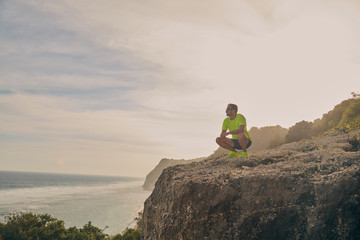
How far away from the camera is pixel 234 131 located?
796 cm

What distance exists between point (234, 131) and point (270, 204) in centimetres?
337

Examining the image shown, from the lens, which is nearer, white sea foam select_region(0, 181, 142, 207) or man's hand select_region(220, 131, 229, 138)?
man's hand select_region(220, 131, 229, 138)

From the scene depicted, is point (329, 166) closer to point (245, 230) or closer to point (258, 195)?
point (258, 195)

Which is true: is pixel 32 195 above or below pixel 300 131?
below

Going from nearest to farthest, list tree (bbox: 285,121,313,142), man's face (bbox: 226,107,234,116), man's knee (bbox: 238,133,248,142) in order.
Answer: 1. man's knee (bbox: 238,133,248,142)
2. man's face (bbox: 226,107,234,116)
3. tree (bbox: 285,121,313,142)

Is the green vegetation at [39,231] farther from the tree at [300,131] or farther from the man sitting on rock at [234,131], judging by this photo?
the tree at [300,131]

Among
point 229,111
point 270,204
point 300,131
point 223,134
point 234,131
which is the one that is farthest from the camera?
point 300,131

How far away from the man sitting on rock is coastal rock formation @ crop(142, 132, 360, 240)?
1993 mm

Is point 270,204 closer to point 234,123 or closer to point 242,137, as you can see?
point 242,137

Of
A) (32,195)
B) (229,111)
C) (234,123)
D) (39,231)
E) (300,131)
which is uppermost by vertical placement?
(300,131)

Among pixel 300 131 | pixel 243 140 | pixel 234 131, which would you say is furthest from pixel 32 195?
pixel 243 140

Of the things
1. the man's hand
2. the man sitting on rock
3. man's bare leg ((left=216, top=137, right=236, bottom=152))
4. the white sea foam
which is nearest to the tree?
the man sitting on rock

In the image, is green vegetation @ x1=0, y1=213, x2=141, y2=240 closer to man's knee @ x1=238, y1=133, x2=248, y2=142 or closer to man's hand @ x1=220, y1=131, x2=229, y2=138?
man's hand @ x1=220, y1=131, x2=229, y2=138

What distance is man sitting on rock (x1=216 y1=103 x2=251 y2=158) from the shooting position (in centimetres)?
789
